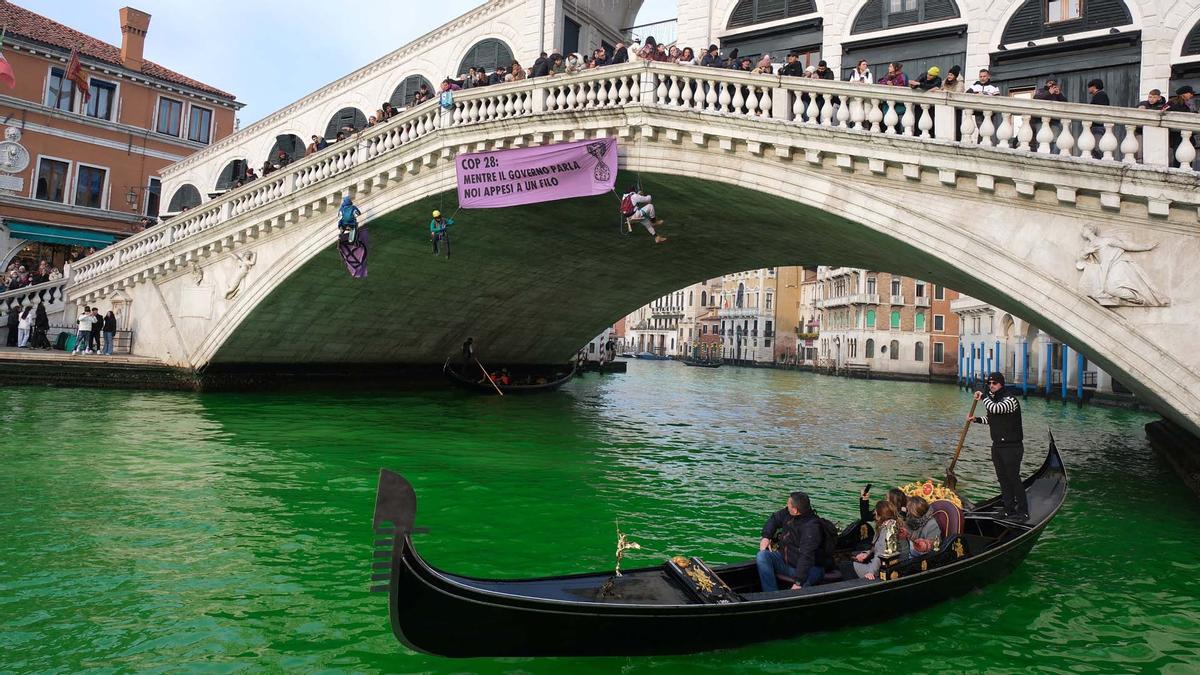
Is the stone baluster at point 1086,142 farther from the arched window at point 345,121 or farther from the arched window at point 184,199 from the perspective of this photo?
the arched window at point 184,199

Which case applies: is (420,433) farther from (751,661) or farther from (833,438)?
(751,661)

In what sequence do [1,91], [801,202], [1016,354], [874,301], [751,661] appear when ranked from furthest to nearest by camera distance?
[874,301] < [1016,354] < [1,91] < [801,202] < [751,661]

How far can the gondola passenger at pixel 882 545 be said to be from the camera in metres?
5.04

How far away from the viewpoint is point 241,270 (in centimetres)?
1566

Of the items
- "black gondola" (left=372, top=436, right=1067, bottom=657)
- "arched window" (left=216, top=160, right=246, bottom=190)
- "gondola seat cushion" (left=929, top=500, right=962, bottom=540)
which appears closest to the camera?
"black gondola" (left=372, top=436, right=1067, bottom=657)

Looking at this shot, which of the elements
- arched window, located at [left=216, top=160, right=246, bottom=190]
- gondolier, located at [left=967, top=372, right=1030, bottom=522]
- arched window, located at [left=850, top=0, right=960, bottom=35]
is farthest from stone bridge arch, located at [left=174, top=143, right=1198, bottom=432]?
arched window, located at [left=216, top=160, right=246, bottom=190]

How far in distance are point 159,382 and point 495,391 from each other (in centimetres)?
846

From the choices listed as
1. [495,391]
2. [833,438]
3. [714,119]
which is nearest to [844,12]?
[714,119]

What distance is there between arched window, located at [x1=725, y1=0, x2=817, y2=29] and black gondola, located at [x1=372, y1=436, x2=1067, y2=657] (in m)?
9.73

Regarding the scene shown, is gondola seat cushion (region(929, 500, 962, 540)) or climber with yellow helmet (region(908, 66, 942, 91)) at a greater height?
climber with yellow helmet (region(908, 66, 942, 91))

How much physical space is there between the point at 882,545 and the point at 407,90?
15531mm

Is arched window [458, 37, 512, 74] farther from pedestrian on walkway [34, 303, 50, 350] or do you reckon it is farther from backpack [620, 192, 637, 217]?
pedestrian on walkway [34, 303, 50, 350]

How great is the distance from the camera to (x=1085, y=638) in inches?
194

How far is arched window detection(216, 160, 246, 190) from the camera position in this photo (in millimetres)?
20656
